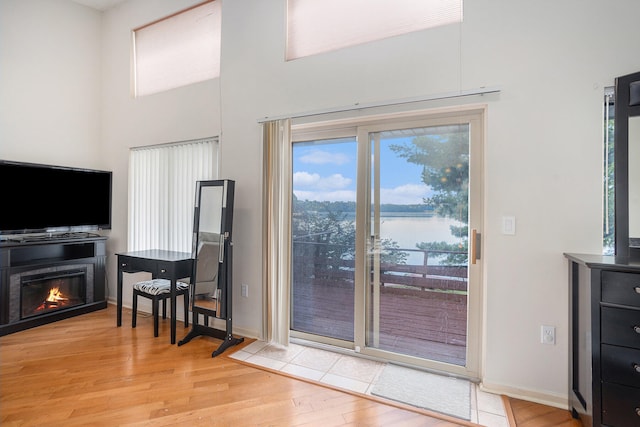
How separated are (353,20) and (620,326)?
276 cm

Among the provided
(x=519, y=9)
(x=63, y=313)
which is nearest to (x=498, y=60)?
(x=519, y=9)

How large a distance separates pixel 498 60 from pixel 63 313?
4871 mm

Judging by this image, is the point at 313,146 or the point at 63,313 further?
the point at 63,313

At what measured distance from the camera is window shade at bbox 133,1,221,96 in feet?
11.1

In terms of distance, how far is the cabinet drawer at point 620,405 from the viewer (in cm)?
154

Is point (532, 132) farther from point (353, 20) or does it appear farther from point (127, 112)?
point (127, 112)

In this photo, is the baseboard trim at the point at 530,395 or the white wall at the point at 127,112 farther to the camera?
the white wall at the point at 127,112

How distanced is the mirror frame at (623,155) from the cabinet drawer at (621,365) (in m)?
0.55

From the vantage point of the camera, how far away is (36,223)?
339 centimetres

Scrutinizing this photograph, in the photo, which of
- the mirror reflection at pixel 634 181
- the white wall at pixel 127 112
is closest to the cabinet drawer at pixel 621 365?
the mirror reflection at pixel 634 181

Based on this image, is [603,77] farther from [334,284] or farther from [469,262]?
[334,284]

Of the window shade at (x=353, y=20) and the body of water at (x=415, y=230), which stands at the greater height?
the window shade at (x=353, y=20)

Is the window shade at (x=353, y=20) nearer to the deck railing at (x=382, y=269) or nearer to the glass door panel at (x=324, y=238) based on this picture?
the glass door panel at (x=324, y=238)

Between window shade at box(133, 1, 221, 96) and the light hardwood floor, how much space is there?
2.87 metres
